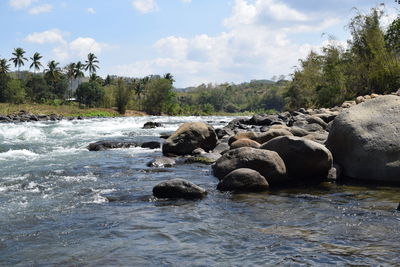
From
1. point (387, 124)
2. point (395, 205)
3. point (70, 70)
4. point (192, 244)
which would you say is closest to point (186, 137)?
point (387, 124)

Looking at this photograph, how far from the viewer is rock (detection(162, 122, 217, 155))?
14.1 m

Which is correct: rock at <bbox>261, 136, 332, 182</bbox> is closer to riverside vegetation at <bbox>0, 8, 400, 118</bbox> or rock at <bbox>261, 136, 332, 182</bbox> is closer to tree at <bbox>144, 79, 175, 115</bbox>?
riverside vegetation at <bbox>0, 8, 400, 118</bbox>

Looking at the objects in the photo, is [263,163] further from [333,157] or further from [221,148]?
[221,148]

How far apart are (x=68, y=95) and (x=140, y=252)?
91.8m

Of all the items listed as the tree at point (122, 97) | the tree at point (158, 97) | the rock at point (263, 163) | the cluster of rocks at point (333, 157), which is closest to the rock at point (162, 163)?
the cluster of rocks at point (333, 157)

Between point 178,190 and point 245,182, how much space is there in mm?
1379

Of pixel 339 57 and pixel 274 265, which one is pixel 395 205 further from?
pixel 339 57

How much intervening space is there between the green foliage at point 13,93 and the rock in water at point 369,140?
66.9 metres

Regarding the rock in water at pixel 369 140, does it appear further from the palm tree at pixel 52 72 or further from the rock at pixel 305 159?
the palm tree at pixel 52 72

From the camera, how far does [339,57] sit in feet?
150

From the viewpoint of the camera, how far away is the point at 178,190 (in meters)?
7.77

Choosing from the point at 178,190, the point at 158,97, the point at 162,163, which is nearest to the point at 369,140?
the point at 178,190

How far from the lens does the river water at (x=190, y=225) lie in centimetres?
474

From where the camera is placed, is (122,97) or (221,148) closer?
(221,148)
